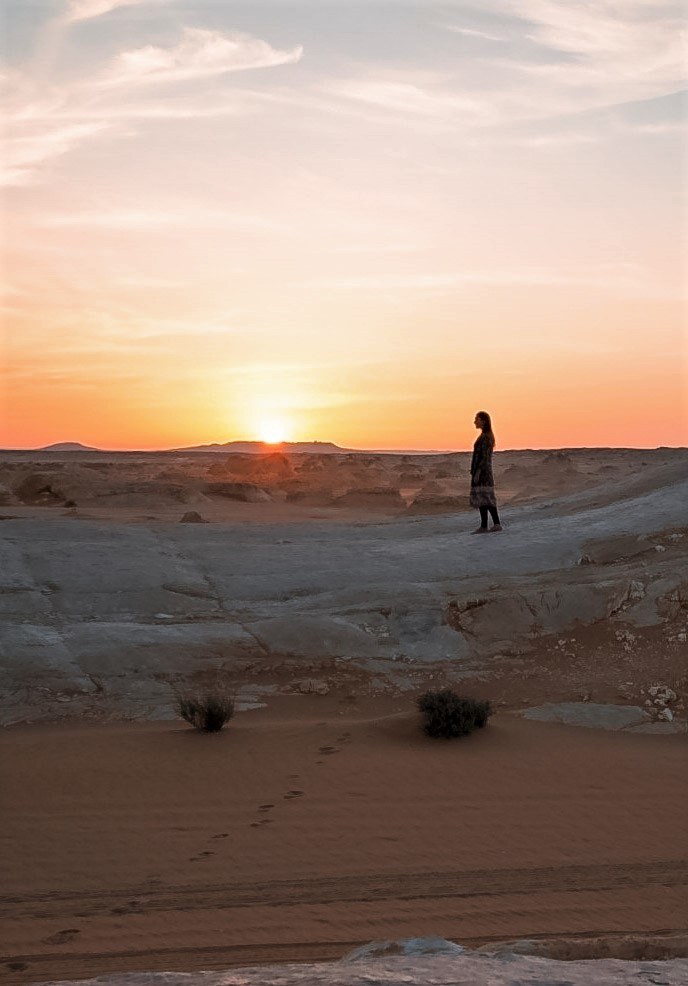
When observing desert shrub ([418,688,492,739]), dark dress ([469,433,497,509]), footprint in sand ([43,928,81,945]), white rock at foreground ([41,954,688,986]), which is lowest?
footprint in sand ([43,928,81,945])

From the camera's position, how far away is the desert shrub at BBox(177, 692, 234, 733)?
866 cm

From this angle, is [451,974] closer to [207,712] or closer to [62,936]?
[62,936]

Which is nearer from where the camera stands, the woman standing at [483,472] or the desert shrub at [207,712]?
the desert shrub at [207,712]

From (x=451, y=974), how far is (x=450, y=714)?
577cm

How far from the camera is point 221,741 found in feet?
28.1

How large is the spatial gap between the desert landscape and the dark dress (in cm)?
62

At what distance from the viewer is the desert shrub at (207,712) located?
8664mm

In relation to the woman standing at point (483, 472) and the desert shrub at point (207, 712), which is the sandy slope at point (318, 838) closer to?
the desert shrub at point (207, 712)

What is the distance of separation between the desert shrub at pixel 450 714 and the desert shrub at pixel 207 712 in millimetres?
1721

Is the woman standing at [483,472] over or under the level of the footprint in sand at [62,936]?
over

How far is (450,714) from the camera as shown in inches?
346

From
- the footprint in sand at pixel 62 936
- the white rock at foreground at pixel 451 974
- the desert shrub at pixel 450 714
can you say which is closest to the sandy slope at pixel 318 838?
the footprint in sand at pixel 62 936

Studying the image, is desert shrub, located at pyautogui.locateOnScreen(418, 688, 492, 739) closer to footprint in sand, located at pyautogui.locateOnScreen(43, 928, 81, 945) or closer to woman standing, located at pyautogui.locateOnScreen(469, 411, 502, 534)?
footprint in sand, located at pyautogui.locateOnScreen(43, 928, 81, 945)

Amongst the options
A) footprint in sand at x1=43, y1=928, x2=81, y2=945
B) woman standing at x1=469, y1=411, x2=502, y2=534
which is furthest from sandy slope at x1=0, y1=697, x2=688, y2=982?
woman standing at x1=469, y1=411, x2=502, y2=534
